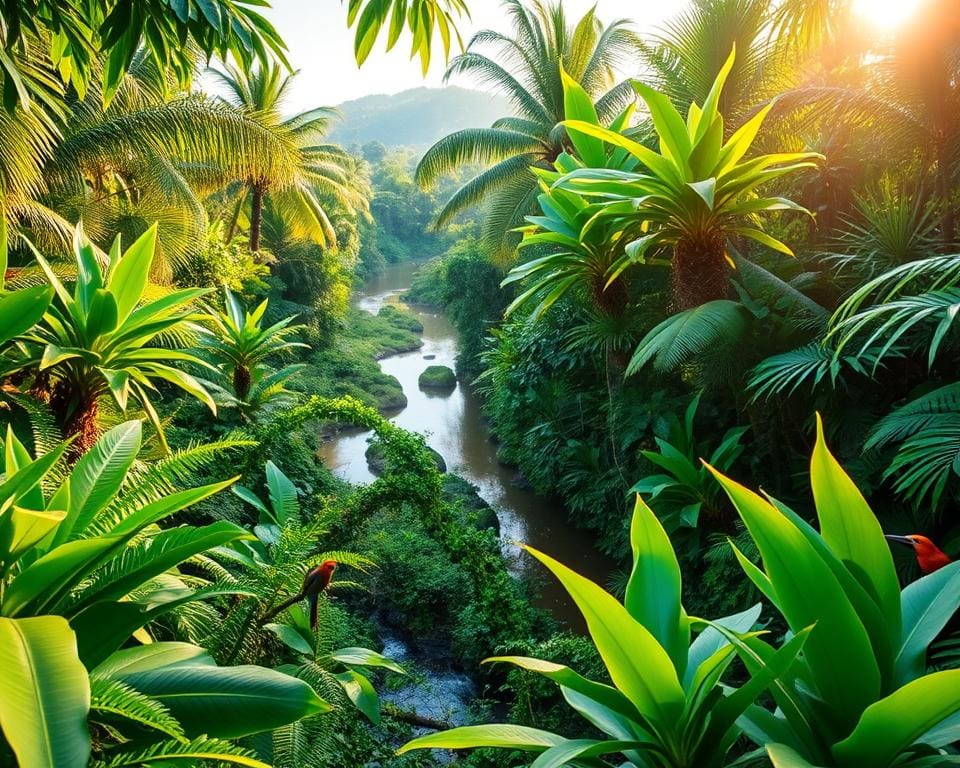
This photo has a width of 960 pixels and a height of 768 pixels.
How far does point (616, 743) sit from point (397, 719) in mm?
2687

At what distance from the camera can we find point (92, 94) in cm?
627

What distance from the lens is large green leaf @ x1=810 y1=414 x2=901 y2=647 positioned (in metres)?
1.30

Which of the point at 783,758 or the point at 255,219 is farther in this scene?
the point at 255,219

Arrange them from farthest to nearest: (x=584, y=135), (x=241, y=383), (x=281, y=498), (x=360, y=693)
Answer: (x=241, y=383)
(x=584, y=135)
(x=281, y=498)
(x=360, y=693)

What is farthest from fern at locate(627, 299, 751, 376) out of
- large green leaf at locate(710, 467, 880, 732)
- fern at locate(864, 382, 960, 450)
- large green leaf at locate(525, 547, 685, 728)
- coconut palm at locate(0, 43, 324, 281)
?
coconut palm at locate(0, 43, 324, 281)

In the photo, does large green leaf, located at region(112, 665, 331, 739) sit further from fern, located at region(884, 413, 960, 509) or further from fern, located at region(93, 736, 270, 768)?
fern, located at region(884, 413, 960, 509)

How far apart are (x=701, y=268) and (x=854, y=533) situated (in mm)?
2496

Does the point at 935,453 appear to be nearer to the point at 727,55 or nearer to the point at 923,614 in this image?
the point at 923,614

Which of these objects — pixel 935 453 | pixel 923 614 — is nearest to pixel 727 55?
pixel 935 453

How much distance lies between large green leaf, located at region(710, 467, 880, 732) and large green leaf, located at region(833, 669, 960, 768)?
0.13 metres

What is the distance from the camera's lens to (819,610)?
1.17 metres

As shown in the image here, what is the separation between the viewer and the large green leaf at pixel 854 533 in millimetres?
1300

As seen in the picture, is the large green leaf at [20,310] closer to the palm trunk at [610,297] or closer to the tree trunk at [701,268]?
the tree trunk at [701,268]

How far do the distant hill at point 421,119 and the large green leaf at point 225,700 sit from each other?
10693 cm
